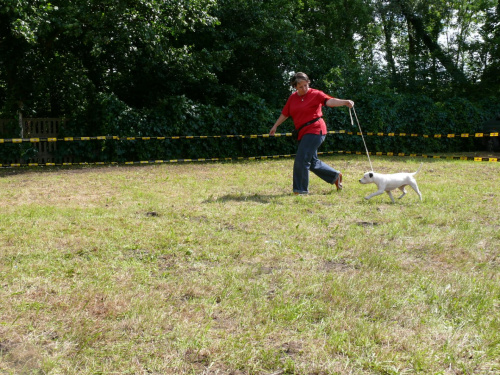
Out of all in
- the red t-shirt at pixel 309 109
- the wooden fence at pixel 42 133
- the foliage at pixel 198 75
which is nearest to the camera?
the red t-shirt at pixel 309 109

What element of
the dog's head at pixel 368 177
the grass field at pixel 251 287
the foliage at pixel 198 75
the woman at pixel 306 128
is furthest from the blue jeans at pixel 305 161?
the foliage at pixel 198 75

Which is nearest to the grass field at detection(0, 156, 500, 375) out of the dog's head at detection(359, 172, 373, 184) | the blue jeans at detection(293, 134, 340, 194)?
the dog's head at detection(359, 172, 373, 184)

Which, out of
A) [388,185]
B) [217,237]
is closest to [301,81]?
[388,185]

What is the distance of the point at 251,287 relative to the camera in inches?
138

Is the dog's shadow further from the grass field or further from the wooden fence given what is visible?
the wooden fence

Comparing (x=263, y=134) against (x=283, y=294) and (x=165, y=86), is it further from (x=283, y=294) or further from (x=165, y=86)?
(x=283, y=294)

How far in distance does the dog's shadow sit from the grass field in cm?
15

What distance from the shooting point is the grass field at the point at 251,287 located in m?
2.52

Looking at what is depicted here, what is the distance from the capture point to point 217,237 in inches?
197

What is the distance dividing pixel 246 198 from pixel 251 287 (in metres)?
4.09

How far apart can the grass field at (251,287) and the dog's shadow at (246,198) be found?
0.15 meters

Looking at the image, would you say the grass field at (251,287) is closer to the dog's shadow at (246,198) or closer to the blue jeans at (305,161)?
the dog's shadow at (246,198)

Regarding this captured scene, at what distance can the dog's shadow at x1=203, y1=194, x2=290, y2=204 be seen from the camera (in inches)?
286

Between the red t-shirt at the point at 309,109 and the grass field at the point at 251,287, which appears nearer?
the grass field at the point at 251,287
